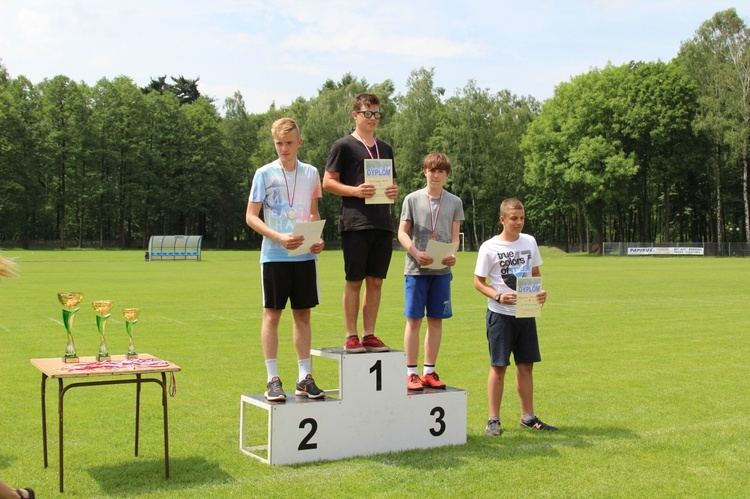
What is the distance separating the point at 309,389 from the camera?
22.0 ft

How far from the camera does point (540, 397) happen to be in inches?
357

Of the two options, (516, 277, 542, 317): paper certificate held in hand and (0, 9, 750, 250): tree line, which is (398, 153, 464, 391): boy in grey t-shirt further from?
(0, 9, 750, 250): tree line

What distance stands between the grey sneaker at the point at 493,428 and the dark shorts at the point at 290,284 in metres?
1.97

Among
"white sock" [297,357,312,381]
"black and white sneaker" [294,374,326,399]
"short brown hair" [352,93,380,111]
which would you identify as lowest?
"black and white sneaker" [294,374,326,399]

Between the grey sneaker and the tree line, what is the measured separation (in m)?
65.3

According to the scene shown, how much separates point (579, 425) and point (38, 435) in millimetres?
4933

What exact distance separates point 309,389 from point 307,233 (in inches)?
50.6

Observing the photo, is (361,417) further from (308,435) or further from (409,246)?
(409,246)

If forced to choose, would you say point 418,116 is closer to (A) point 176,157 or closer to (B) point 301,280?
(A) point 176,157

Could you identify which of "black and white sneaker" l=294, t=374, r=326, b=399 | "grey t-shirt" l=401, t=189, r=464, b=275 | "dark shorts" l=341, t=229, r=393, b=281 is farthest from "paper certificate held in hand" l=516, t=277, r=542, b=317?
"black and white sneaker" l=294, t=374, r=326, b=399

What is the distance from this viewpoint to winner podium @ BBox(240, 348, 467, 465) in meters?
6.36

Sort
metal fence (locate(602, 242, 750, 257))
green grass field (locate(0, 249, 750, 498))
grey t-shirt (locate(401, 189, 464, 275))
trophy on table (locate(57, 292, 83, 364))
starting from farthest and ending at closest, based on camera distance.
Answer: metal fence (locate(602, 242, 750, 257)) → grey t-shirt (locate(401, 189, 464, 275)) → trophy on table (locate(57, 292, 83, 364)) → green grass field (locate(0, 249, 750, 498))

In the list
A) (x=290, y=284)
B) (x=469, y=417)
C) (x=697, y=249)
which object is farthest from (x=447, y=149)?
(x=290, y=284)

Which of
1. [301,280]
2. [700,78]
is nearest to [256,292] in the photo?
[301,280]
